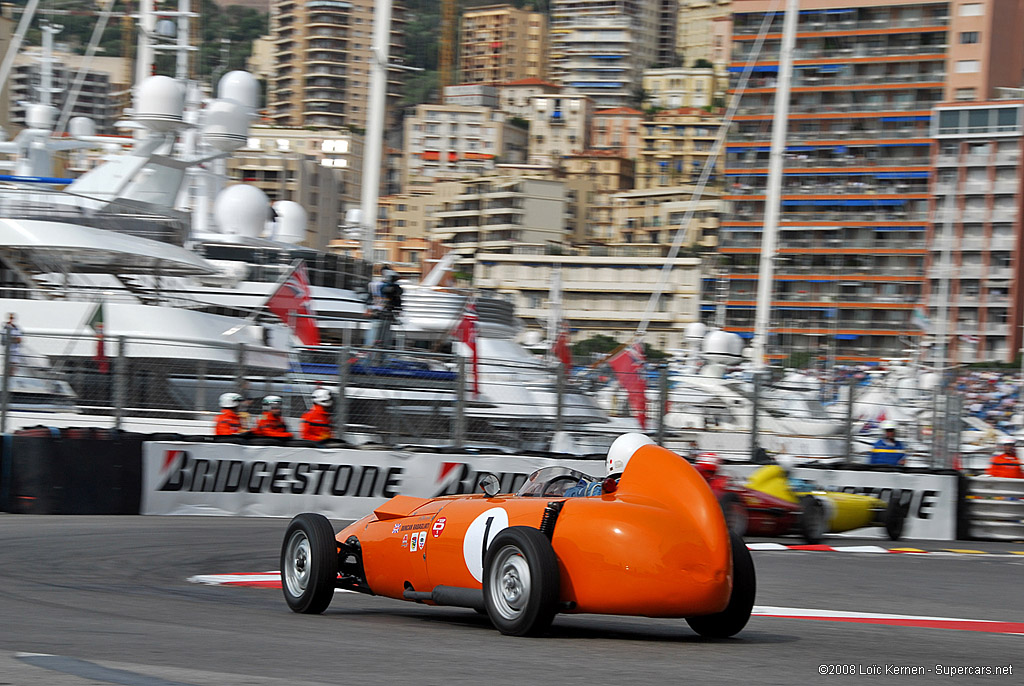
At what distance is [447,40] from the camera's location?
521 feet

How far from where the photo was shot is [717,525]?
5.75m

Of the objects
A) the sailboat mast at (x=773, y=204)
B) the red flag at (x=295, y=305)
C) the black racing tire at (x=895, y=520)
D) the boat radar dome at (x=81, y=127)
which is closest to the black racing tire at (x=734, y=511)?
the black racing tire at (x=895, y=520)

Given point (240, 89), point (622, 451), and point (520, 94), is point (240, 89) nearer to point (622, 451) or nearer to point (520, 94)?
point (622, 451)

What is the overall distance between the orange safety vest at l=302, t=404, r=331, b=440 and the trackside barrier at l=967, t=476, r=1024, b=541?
26.1ft

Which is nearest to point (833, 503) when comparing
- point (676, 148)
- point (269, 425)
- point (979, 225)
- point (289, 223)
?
point (269, 425)

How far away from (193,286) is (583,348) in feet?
217

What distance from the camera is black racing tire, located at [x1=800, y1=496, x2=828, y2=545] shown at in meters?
14.0

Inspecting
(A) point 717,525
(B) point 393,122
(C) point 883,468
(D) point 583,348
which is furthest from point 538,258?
(A) point 717,525

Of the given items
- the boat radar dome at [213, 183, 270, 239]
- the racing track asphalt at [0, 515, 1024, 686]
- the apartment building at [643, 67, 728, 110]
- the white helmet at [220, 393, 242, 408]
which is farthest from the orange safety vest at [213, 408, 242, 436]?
the apartment building at [643, 67, 728, 110]

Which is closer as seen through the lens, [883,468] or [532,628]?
[532,628]

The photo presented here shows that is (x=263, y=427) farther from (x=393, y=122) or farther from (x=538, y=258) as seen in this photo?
(x=393, y=122)

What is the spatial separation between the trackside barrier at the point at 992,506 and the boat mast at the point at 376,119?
13.3m

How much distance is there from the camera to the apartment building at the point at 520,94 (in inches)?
5876

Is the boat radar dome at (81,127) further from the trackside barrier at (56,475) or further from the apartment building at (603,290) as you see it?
the apartment building at (603,290)
